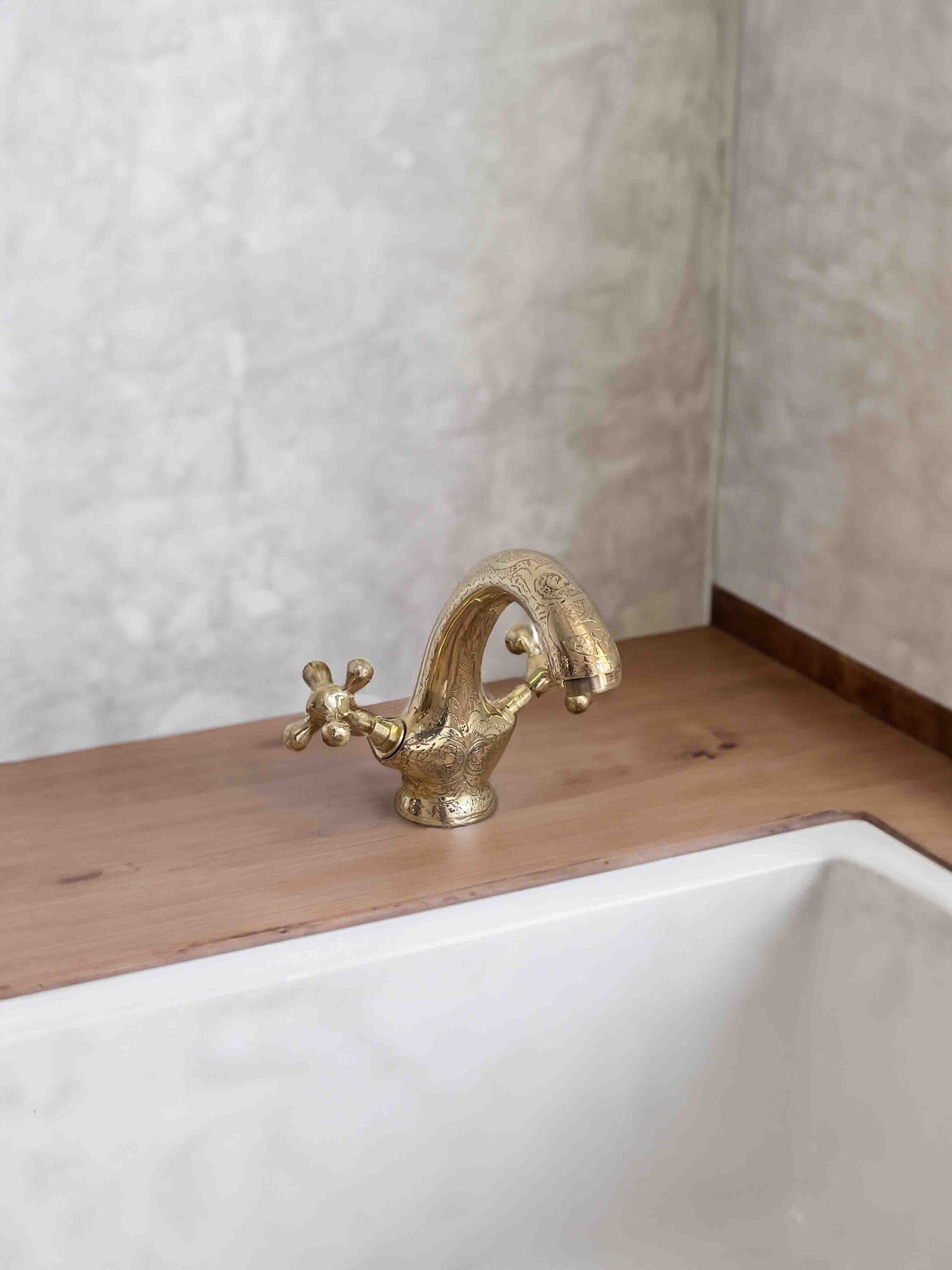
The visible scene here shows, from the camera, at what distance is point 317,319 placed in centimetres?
89

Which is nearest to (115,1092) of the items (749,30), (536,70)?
(536,70)

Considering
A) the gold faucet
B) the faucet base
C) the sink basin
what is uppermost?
the gold faucet

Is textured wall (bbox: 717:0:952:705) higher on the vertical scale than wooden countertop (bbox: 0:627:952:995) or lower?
higher

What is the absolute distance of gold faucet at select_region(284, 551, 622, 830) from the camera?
0.76 m

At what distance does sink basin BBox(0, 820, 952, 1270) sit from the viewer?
0.67 metres

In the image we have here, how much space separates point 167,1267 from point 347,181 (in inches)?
24.8

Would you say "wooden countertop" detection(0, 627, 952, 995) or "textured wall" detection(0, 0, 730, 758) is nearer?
"wooden countertop" detection(0, 627, 952, 995)

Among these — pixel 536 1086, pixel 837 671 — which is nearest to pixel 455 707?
pixel 536 1086

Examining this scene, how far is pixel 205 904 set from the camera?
0.74 metres

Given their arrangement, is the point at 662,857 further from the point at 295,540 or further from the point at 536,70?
the point at 536,70

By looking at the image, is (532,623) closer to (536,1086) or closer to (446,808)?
(446,808)

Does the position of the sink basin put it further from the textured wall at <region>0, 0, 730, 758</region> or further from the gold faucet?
the textured wall at <region>0, 0, 730, 758</region>

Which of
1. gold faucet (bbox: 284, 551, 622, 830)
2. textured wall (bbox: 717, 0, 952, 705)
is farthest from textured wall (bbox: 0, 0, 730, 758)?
gold faucet (bbox: 284, 551, 622, 830)

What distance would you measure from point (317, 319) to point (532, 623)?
0.29m
